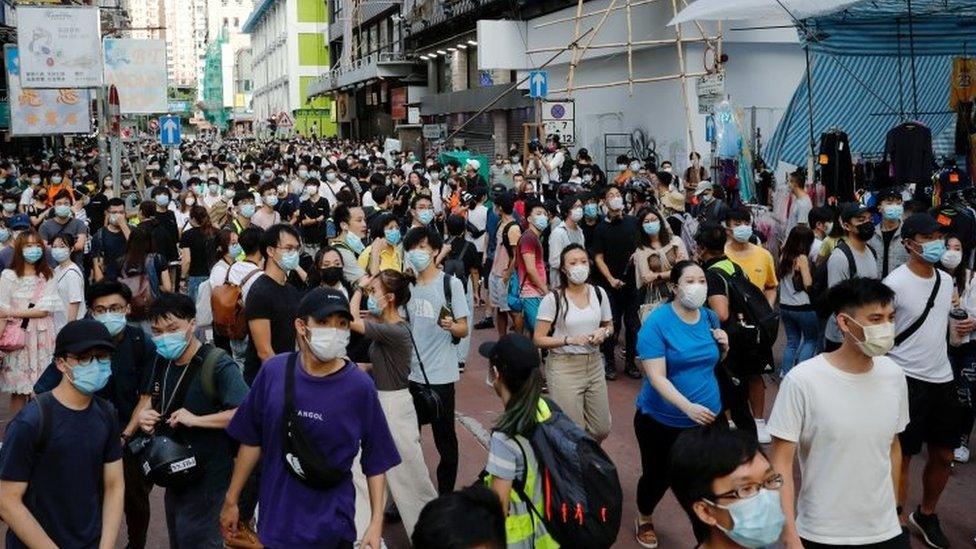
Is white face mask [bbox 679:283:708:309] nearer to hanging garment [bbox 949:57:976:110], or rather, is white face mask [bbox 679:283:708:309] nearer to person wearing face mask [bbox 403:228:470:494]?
person wearing face mask [bbox 403:228:470:494]

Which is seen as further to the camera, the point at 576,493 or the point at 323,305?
the point at 323,305

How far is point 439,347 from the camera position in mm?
6203

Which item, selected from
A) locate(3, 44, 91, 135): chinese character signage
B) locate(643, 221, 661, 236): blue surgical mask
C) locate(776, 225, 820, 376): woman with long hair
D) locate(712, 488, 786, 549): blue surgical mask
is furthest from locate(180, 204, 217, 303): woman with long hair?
locate(3, 44, 91, 135): chinese character signage

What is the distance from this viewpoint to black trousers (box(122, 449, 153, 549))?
5198mm

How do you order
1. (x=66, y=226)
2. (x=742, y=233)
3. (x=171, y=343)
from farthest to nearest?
(x=66, y=226), (x=742, y=233), (x=171, y=343)

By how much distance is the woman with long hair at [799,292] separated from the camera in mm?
8422

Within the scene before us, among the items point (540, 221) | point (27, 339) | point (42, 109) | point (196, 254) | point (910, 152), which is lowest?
point (27, 339)

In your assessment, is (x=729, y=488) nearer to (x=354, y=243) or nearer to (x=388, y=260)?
(x=388, y=260)

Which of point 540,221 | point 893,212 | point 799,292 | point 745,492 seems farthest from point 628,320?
point 745,492

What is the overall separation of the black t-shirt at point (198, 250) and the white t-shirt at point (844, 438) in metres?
7.34

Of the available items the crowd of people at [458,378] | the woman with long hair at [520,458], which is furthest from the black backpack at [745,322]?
the woman with long hair at [520,458]

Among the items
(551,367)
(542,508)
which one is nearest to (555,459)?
(542,508)

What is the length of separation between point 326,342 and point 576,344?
2406 mm

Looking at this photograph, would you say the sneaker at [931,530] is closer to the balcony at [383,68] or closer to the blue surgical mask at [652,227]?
the blue surgical mask at [652,227]
